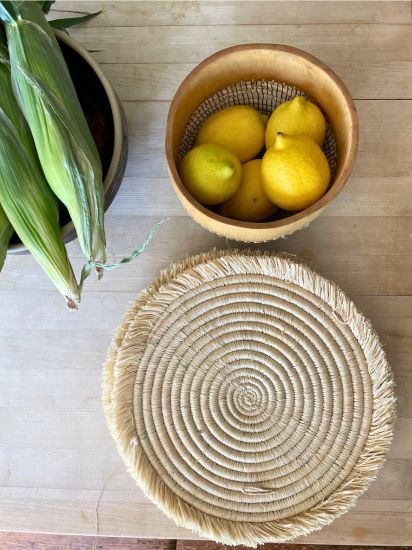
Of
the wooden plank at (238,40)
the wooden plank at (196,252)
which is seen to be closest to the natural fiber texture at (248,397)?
the wooden plank at (196,252)

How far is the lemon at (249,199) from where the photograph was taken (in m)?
0.51

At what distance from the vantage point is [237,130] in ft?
1.66

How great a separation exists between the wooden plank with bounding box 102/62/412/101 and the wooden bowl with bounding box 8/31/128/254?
101 mm

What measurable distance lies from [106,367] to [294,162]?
0.91 ft

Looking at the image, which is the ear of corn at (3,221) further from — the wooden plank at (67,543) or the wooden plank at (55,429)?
the wooden plank at (67,543)

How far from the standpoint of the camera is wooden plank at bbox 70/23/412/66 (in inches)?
23.4

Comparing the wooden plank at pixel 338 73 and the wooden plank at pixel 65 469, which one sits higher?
the wooden plank at pixel 338 73

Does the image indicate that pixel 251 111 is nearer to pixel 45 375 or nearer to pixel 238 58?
pixel 238 58

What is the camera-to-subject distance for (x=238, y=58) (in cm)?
50

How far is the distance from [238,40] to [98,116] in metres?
0.21

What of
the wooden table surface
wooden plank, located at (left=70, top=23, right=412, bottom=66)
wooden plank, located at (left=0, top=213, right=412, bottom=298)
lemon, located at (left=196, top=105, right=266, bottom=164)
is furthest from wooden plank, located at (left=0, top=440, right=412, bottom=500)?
wooden plank, located at (left=70, top=23, right=412, bottom=66)

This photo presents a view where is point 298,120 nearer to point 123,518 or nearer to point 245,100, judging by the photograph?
point 245,100

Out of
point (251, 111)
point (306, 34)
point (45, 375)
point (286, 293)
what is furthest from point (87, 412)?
point (306, 34)

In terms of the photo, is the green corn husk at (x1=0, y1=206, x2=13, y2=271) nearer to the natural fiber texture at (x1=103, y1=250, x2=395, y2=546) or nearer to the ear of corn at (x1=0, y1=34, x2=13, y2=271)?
the ear of corn at (x1=0, y1=34, x2=13, y2=271)
